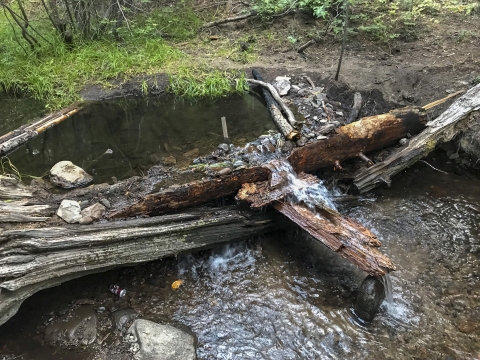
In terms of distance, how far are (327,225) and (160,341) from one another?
6.98ft

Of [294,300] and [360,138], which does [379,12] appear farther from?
[294,300]

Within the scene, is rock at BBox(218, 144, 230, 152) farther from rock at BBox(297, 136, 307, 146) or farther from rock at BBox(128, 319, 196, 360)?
rock at BBox(128, 319, 196, 360)

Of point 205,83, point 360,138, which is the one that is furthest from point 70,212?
point 205,83

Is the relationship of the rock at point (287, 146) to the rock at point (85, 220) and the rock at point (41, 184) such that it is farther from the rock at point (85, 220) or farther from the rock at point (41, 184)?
the rock at point (41, 184)

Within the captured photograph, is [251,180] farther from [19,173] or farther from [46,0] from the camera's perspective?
[46,0]

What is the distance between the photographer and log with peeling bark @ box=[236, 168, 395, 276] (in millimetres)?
3664

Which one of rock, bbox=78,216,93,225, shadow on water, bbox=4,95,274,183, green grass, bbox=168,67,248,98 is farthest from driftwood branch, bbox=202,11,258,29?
rock, bbox=78,216,93,225

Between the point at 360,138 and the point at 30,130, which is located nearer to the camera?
the point at 360,138

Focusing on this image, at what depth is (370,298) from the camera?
3688 millimetres

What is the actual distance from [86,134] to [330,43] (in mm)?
6685

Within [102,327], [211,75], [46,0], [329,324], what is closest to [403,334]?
[329,324]

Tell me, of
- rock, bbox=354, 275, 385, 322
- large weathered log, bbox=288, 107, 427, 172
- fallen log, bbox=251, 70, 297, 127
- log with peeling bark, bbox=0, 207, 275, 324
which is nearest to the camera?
log with peeling bark, bbox=0, 207, 275, 324

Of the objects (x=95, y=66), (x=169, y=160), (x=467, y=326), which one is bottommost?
(x=467, y=326)

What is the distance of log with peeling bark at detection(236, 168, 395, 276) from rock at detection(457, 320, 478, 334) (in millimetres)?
997
